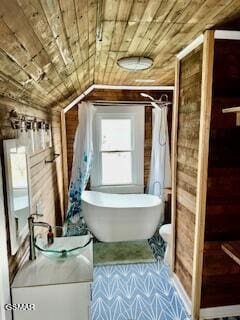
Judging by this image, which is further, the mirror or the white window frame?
the white window frame

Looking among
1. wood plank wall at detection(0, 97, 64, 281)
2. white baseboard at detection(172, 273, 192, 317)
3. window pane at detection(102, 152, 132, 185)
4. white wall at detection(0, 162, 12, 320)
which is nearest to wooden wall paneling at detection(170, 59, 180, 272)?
white baseboard at detection(172, 273, 192, 317)

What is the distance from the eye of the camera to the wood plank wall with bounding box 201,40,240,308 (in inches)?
73.0

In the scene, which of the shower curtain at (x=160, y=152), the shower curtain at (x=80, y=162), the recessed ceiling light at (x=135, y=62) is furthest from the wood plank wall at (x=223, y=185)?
the shower curtain at (x=80, y=162)

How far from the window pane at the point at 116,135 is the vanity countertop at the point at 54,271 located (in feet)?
8.94

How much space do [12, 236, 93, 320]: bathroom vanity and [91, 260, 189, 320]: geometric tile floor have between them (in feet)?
2.46

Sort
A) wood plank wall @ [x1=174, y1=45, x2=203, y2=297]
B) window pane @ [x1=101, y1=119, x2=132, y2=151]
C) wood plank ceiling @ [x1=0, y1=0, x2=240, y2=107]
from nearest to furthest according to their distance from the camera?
1. wood plank ceiling @ [x1=0, y1=0, x2=240, y2=107]
2. wood plank wall @ [x1=174, y1=45, x2=203, y2=297]
3. window pane @ [x1=101, y1=119, x2=132, y2=151]

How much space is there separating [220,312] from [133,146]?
→ 9.39 ft

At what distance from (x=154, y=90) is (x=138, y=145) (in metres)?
1.01

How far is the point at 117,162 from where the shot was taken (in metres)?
4.49

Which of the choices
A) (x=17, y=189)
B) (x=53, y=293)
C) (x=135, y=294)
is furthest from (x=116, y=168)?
(x=53, y=293)

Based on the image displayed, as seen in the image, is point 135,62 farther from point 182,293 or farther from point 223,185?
point 182,293

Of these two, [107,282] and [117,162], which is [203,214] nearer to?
[107,282]

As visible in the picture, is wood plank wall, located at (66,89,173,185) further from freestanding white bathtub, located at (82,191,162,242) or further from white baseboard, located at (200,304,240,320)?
white baseboard, located at (200,304,240,320)

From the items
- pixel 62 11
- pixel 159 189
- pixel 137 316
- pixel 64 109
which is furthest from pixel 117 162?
pixel 62 11
